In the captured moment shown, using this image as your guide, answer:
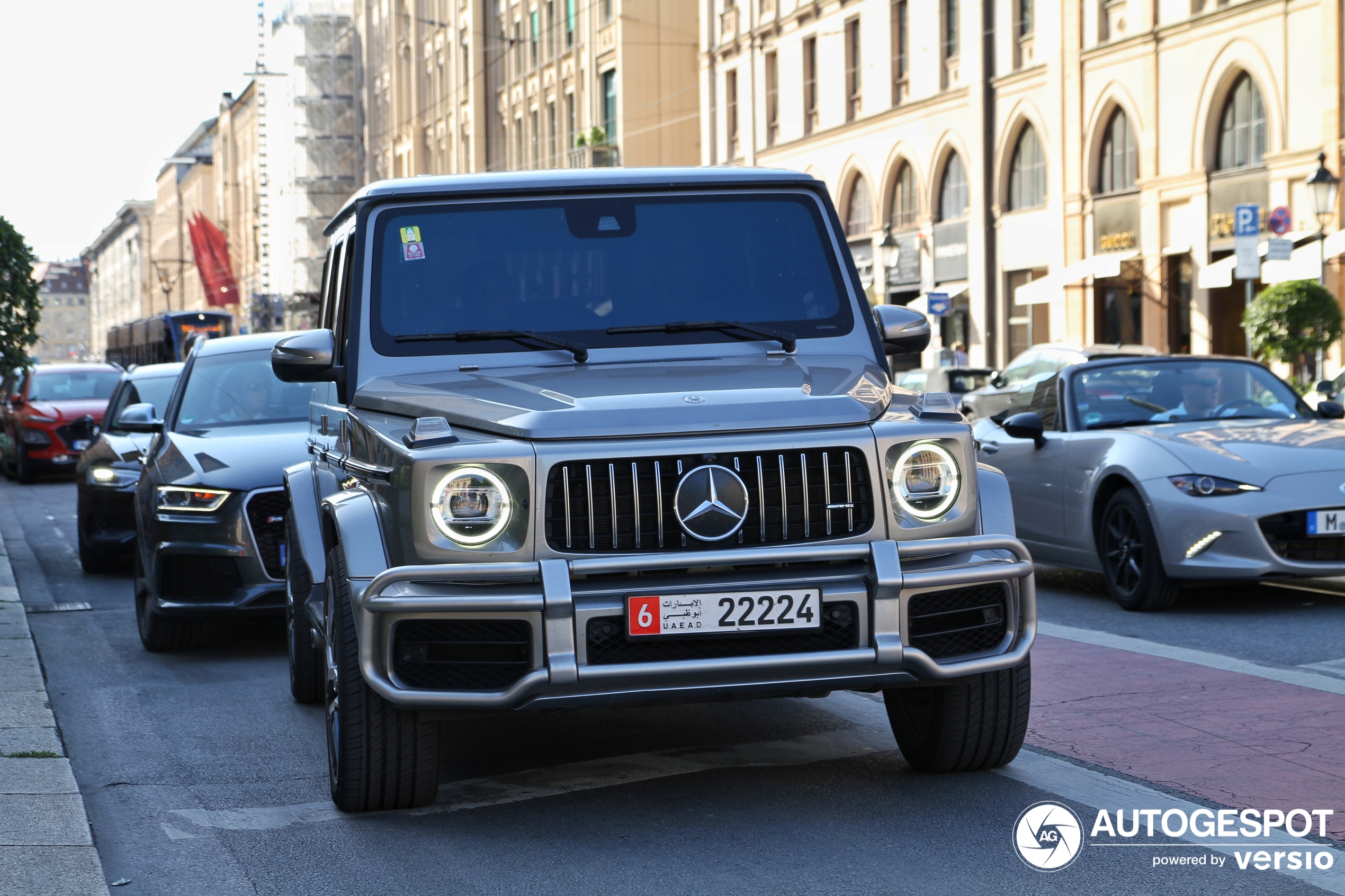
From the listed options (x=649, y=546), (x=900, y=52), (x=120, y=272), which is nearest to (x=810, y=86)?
(x=900, y=52)

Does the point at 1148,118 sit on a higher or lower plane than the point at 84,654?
higher

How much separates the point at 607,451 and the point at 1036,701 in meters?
2.97

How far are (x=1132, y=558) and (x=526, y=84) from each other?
5466 cm

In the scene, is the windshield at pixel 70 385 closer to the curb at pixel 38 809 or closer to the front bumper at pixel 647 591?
the curb at pixel 38 809

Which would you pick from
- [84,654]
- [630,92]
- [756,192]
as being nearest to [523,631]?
[756,192]

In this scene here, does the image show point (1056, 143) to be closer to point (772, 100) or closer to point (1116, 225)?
point (1116, 225)

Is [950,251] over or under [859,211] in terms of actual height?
under

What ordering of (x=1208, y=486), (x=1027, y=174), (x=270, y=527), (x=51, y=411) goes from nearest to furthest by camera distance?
A: (x=270, y=527) → (x=1208, y=486) → (x=51, y=411) → (x=1027, y=174)

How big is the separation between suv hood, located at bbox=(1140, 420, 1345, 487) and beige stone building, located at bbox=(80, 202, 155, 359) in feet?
449

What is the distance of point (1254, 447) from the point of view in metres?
9.39

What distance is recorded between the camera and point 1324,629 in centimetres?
863

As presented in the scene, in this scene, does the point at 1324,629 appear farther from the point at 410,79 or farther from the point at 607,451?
the point at 410,79

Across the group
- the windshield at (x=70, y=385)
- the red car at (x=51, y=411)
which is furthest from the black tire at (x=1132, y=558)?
the windshield at (x=70, y=385)

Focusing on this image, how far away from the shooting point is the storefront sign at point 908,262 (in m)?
40.8
